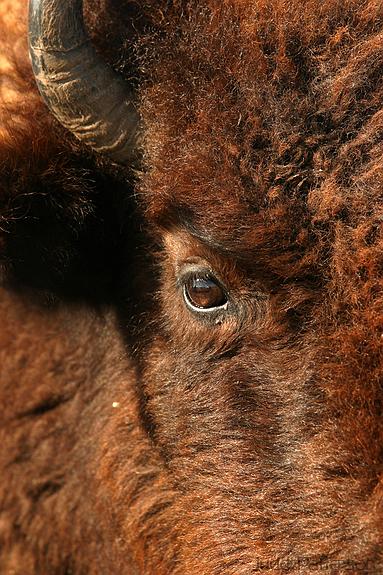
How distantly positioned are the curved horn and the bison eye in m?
0.53

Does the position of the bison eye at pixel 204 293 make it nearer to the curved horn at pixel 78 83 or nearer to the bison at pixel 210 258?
the bison at pixel 210 258

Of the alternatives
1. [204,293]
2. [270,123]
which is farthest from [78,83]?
[204,293]

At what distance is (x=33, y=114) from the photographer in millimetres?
3221

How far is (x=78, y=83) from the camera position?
9.45 ft

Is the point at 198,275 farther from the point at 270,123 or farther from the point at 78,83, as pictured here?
the point at 78,83

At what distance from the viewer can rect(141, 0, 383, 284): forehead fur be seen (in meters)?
2.59

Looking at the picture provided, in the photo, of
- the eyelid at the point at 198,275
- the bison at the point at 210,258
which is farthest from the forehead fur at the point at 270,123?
the eyelid at the point at 198,275

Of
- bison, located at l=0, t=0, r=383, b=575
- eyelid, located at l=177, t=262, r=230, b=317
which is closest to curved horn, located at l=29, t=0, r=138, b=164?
bison, located at l=0, t=0, r=383, b=575

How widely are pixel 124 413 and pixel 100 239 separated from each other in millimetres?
734

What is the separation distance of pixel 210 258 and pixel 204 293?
145mm

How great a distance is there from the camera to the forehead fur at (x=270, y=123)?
2592mm

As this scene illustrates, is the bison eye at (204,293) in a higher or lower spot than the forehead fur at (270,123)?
lower

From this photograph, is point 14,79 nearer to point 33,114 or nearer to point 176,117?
point 33,114

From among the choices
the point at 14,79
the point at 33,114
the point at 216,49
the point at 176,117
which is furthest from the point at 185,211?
the point at 14,79
